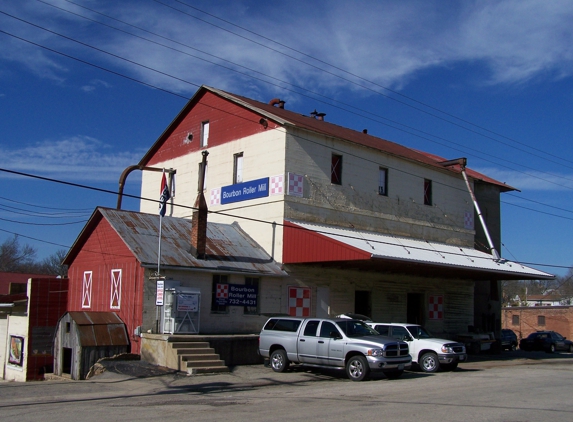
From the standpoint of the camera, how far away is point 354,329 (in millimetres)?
19156

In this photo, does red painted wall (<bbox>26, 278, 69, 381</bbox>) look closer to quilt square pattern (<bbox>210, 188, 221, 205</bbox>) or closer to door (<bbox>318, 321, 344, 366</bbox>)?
quilt square pattern (<bbox>210, 188, 221, 205</bbox>)

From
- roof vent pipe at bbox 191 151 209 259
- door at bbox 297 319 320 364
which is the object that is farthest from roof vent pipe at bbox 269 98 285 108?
door at bbox 297 319 320 364

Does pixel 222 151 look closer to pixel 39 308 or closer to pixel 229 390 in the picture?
pixel 39 308

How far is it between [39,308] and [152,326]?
25.6 ft

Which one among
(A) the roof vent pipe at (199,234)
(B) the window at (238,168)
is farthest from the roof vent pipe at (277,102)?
(A) the roof vent pipe at (199,234)

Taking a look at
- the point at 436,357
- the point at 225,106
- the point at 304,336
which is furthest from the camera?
the point at 225,106

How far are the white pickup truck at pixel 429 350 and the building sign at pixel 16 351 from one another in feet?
52.6

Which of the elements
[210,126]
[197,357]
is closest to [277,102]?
[210,126]

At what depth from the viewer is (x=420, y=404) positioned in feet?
42.5

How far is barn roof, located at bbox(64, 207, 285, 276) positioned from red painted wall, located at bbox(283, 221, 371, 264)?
0.97 m

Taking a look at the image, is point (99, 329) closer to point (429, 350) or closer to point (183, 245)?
point (183, 245)

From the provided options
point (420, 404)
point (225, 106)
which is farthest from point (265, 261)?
point (420, 404)

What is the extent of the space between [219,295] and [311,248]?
13.6 ft

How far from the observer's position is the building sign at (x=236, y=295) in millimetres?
24422
